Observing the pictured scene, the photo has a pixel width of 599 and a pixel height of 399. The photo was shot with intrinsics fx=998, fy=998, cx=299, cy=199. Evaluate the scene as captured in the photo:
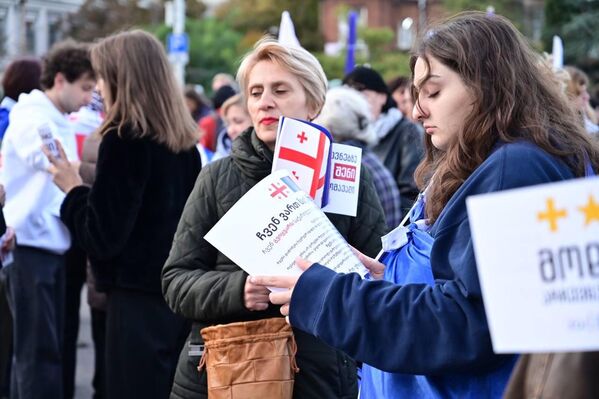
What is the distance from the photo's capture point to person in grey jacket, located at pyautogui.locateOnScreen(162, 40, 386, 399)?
10.7 feet

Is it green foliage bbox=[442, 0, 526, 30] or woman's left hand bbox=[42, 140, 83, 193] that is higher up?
woman's left hand bbox=[42, 140, 83, 193]

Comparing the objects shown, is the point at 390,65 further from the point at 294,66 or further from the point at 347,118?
the point at 294,66

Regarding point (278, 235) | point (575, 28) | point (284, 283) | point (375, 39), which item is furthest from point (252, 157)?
point (375, 39)

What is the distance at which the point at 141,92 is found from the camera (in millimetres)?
4691

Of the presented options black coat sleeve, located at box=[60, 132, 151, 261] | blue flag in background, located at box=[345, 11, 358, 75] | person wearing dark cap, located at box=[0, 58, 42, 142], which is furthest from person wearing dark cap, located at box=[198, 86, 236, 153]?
black coat sleeve, located at box=[60, 132, 151, 261]

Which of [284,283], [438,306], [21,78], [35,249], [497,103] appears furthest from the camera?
[21,78]

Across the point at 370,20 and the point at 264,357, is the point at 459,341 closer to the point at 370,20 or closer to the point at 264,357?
the point at 264,357

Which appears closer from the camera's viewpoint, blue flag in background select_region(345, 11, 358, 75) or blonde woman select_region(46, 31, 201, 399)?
blonde woman select_region(46, 31, 201, 399)

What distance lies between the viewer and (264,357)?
3.12 metres

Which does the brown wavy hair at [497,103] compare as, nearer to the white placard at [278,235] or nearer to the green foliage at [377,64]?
the white placard at [278,235]

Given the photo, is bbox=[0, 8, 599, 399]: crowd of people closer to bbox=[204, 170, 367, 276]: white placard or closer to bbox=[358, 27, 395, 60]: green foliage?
bbox=[204, 170, 367, 276]: white placard

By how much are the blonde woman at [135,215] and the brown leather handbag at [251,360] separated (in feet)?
4.87

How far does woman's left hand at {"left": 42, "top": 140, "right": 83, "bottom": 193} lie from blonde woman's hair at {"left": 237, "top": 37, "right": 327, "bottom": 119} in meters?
1.51

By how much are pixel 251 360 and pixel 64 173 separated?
84.4 inches
